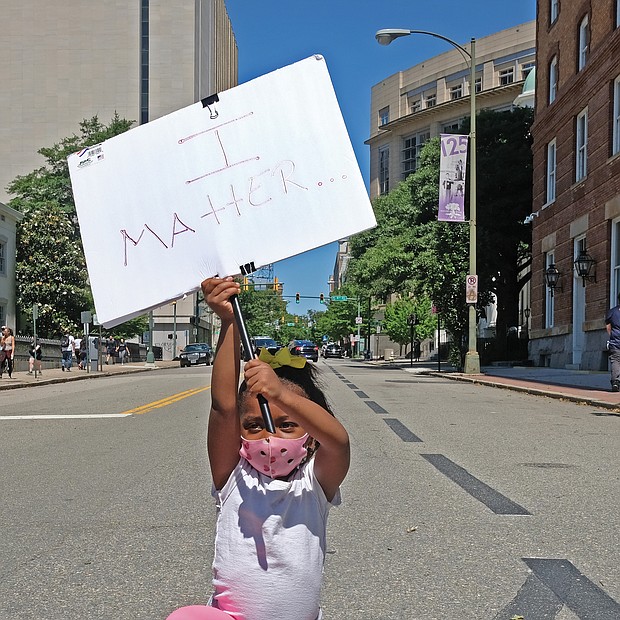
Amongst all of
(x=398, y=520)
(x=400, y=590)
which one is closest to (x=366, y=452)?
Result: (x=398, y=520)

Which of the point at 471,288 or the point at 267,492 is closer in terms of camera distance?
the point at 267,492

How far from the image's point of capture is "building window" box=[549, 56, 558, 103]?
102 feet

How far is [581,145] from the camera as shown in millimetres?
27688

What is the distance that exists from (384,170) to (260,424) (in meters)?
96.8

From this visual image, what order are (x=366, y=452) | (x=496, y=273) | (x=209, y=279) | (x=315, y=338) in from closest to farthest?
(x=209, y=279)
(x=366, y=452)
(x=496, y=273)
(x=315, y=338)

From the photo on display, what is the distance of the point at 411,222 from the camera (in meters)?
40.4

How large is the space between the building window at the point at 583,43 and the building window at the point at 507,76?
51917 millimetres

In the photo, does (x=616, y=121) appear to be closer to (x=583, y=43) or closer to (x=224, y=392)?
(x=583, y=43)

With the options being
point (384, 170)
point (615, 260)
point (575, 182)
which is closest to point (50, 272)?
point (575, 182)

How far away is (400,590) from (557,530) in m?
1.70

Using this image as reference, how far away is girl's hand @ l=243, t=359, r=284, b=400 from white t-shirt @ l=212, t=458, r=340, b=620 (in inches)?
14.1

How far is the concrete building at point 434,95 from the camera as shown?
77000 millimetres

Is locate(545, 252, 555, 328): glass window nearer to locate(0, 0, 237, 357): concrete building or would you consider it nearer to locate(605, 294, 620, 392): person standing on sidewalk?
locate(605, 294, 620, 392): person standing on sidewalk

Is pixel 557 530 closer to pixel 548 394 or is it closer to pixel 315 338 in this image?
pixel 548 394
